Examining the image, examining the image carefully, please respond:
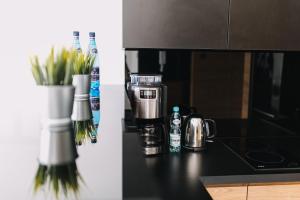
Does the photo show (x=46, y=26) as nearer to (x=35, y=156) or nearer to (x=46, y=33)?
(x=46, y=33)

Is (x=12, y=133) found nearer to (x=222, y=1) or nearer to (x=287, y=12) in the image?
(x=222, y=1)

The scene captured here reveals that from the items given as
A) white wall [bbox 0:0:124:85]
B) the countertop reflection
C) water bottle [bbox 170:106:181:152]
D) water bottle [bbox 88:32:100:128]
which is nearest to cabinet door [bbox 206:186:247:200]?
water bottle [bbox 170:106:181:152]

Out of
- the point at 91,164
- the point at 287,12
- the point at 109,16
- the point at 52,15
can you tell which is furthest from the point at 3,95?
the point at 287,12

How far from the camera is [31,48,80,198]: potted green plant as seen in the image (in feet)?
2.60

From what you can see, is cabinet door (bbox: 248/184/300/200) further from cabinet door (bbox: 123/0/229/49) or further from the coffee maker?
cabinet door (bbox: 123/0/229/49)

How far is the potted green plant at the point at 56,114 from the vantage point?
2.60 ft

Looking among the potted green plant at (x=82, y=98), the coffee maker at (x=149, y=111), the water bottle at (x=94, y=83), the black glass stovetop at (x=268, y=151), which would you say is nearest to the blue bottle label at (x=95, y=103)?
the water bottle at (x=94, y=83)

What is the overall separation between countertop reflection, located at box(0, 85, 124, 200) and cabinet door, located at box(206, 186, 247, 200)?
44 cm

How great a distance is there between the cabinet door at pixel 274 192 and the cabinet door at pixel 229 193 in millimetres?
30

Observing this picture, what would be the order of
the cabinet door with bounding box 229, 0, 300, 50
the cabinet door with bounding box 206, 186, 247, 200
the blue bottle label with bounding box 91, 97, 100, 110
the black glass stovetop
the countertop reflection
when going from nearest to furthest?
the countertop reflection, the cabinet door with bounding box 206, 186, 247, 200, the black glass stovetop, the cabinet door with bounding box 229, 0, 300, 50, the blue bottle label with bounding box 91, 97, 100, 110

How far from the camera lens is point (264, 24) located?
150cm

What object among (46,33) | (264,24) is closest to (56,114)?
(264,24)

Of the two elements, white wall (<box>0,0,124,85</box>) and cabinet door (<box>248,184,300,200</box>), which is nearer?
cabinet door (<box>248,184,300,200</box>)

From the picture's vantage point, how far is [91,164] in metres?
0.86
